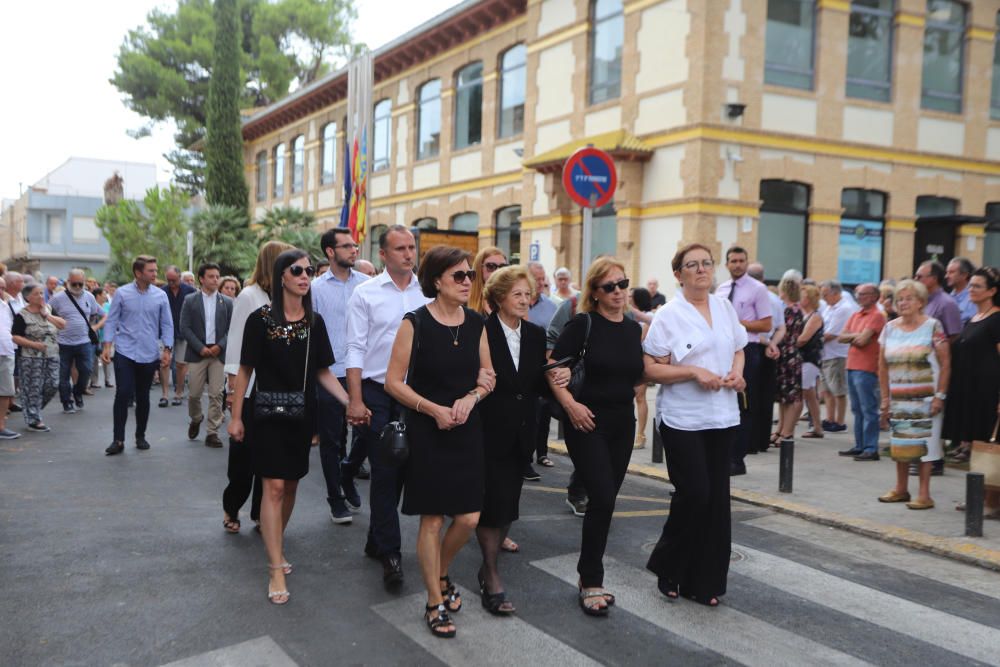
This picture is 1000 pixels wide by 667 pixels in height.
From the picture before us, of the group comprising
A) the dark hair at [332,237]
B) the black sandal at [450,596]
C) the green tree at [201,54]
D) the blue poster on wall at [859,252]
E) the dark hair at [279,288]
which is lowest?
the black sandal at [450,596]

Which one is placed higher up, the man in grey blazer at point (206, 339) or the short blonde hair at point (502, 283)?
the short blonde hair at point (502, 283)

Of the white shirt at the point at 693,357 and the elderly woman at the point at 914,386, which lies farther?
the elderly woman at the point at 914,386

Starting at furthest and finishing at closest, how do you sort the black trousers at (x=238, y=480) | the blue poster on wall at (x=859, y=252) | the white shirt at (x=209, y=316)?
the blue poster on wall at (x=859, y=252)
the white shirt at (x=209, y=316)
the black trousers at (x=238, y=480)

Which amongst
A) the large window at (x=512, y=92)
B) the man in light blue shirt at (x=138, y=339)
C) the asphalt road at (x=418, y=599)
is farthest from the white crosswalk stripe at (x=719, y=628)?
the large window at (x=512, y=92)

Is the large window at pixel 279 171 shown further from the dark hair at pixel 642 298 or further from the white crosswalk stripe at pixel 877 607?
the white crosswalk stripe at pixel 877 607

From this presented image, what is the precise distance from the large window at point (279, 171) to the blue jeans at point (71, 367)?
2557 centimetres

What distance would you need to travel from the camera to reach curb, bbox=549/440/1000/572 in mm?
5738

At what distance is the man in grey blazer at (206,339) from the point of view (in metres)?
9.80

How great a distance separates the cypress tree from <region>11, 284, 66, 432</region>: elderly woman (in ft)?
83.2

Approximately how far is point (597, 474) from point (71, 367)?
34.9 ft

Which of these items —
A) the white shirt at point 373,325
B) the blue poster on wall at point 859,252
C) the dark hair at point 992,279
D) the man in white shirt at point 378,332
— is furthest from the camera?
the blue poster on wall at point 859,252

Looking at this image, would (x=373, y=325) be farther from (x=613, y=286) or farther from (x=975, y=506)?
(x=975, y=506)

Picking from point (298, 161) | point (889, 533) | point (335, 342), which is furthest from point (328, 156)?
point (889, 533)

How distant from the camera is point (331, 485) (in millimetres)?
6309
